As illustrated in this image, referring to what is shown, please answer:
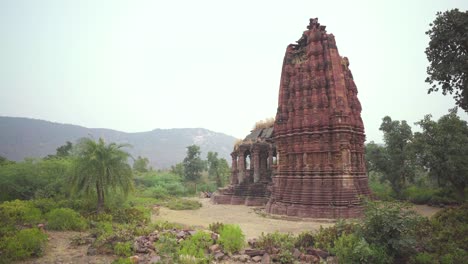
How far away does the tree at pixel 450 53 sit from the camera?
11820 mm

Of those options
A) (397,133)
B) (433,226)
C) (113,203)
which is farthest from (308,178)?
(397,133)

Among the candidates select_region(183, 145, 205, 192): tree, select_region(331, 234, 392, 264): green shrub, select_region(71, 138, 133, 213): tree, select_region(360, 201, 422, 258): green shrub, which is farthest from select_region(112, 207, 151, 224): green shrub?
select_region(183, 145, 205, 192): tree

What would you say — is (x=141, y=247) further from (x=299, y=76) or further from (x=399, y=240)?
(x=299, y=76)

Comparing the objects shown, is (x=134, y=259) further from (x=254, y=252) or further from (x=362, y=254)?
(x=362, y=254)

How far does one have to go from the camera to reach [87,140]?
16031mm

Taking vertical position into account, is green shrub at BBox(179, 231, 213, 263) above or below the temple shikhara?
below

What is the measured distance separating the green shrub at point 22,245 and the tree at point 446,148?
82.0ft

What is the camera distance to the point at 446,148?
22.8m

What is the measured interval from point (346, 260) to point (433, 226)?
15.2ft

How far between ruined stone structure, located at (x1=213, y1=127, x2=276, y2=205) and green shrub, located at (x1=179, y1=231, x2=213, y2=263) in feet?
54.2

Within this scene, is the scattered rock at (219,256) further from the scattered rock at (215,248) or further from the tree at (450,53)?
the tree at (450,53)

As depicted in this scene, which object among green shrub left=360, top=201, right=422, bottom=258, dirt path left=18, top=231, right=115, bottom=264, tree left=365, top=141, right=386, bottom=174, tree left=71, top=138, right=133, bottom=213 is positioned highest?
tree left=365, top=141, right=386, bottom=174

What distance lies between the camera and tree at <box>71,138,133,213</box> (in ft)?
50.5

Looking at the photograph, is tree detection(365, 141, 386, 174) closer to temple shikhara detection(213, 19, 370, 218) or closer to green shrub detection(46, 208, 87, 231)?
temple shikhara detection(213, 19, 370, 218)
